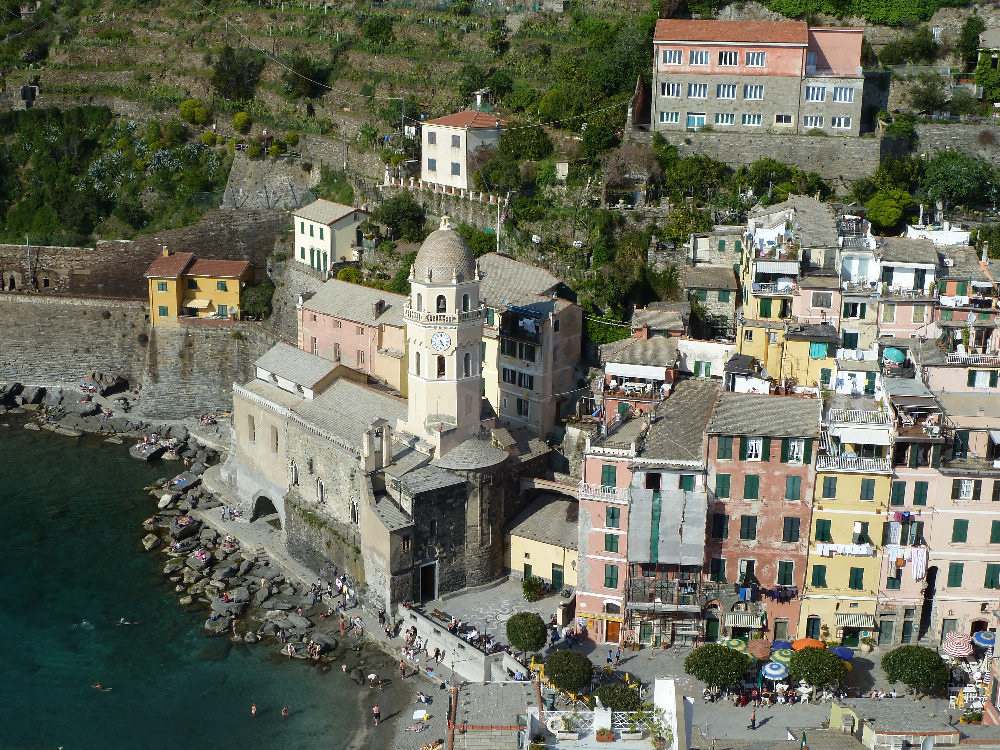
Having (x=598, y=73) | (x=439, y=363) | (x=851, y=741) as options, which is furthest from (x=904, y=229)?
(x=851, y=741)

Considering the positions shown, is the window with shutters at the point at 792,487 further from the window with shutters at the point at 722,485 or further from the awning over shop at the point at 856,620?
the awning over shop at the point at 856,620

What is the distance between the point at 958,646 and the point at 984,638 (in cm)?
108

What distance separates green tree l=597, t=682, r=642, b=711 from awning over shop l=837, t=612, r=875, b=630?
32.0ft

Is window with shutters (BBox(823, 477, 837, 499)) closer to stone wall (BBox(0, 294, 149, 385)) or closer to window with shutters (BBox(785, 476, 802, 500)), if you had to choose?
window with shutters (BBox(785, 476, 802, 500))

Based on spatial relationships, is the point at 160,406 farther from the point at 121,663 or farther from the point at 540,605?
the point at 540,605

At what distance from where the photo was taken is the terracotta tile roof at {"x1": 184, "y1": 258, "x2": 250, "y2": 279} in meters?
83.1

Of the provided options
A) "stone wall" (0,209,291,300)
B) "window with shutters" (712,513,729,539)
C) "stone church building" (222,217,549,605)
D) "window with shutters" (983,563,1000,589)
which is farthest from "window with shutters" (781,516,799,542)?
"stone wall" (0,209,291,300)

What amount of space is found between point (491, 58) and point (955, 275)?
41.9 meters

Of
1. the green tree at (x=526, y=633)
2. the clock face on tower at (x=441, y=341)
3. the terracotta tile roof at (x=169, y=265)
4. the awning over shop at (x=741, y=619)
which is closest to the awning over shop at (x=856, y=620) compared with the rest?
the awning over shop at (x=741, y=619)

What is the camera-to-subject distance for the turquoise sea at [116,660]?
50.6m

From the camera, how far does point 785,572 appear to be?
172 ft

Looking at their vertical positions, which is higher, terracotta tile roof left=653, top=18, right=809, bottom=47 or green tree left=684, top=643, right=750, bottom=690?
terracotta tile roof left=653, top=18, right=809, bottom=47

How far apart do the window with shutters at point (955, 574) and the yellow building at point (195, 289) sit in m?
47.6

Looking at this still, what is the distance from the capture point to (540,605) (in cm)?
5666
